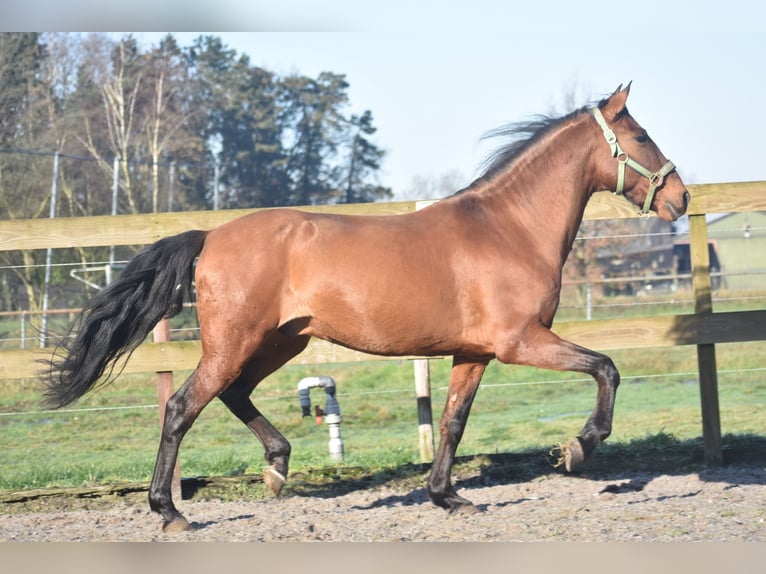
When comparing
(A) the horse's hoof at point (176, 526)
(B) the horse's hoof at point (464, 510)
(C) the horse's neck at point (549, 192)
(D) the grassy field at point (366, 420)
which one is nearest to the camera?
(A) the horse's hoof at point (176, 526)

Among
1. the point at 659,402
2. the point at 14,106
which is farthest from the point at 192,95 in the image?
the point at 659,402

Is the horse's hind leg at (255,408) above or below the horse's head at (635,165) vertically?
below

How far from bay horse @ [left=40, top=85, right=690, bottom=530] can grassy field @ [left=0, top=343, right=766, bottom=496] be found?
4.65 feet

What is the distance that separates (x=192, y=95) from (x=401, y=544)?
39.1m

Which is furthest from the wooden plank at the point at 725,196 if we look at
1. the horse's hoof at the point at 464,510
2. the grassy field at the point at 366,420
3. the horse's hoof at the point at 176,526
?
the horse's hoof at the point at 176,526

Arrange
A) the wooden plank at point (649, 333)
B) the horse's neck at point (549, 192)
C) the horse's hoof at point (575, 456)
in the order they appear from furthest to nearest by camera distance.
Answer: the wooden plank at point (649, 333)
the horse's neck at point (549, 192)
the horse's hoof at point (575, 456)

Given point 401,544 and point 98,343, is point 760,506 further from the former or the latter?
point 98,343

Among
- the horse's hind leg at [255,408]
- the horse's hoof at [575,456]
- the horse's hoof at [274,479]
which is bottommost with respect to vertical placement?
the horse's hoof at [274,479]

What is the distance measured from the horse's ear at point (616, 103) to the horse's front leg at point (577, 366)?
1.48 m

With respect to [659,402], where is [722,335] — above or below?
above

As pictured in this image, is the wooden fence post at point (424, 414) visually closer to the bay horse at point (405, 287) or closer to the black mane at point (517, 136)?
the bay horse at point (405, 287)

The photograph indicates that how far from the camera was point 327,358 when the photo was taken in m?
5.98

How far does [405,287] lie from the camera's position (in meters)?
4.88

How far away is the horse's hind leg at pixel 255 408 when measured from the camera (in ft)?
17.3
